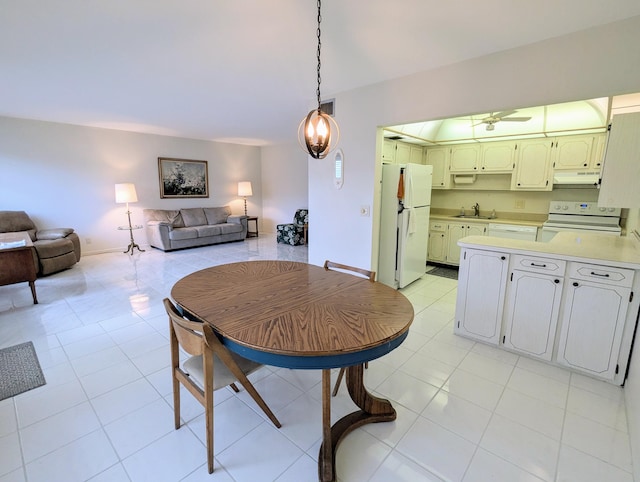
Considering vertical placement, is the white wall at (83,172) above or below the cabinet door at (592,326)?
above

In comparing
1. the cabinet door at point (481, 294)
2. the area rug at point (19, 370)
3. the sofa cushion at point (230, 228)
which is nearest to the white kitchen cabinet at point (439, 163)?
the cabinet door at point (481, 294)

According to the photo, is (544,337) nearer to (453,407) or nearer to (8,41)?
(453,407)

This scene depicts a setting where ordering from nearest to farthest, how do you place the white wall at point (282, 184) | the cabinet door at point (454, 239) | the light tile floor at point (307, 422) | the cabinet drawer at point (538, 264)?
the light tile floor at point (307, 422) → the cabinet drawer at point (538, 264) → the cabinet door at point (454, 239) → the white wall at point (282, 184)

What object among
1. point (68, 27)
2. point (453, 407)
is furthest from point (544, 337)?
point (68, 27)

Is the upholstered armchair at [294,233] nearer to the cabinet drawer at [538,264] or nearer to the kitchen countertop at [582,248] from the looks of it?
the kitchen countertop at [582,248]

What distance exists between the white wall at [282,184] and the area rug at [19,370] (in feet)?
19.5

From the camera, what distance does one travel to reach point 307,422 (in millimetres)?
1751

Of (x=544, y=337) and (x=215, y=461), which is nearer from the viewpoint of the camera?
(x=215, y=461)

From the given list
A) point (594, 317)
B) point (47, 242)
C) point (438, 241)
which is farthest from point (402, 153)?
point (47, 242)

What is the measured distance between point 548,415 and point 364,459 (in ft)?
3.96

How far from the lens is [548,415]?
1.81m

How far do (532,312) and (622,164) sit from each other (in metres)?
1.20

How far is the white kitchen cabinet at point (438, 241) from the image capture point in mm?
4867

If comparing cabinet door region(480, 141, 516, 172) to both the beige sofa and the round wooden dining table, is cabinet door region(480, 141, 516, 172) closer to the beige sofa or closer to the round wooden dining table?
the round wooden dining table
